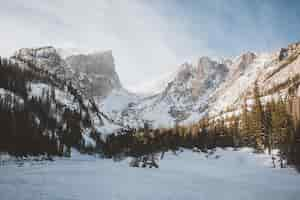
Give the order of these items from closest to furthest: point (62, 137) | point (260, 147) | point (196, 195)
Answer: point (196, 195) → point (260, 147) → point (62, 137)

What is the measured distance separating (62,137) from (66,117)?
91.8ft

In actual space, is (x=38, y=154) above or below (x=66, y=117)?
below

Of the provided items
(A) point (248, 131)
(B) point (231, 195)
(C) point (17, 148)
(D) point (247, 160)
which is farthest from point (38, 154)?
(B) point (231, 195)

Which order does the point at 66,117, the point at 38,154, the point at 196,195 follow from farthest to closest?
the point at 66,117, the point at 38,154, the point at 196,195

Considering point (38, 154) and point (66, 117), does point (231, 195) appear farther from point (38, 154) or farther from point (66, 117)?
point (66, 117)

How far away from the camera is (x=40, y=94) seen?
181 metres

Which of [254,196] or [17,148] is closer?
[254,196]

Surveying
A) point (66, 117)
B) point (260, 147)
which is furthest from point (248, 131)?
point (66, 117)

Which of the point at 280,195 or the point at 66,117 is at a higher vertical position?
the point at 66,117

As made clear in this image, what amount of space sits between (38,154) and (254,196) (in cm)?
8786

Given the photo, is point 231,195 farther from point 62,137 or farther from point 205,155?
point 62,137

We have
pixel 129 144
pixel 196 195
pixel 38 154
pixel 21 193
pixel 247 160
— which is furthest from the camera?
pixel 129 144

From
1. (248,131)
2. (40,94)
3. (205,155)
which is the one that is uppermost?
(40,94)

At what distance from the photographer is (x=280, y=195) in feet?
82.9
